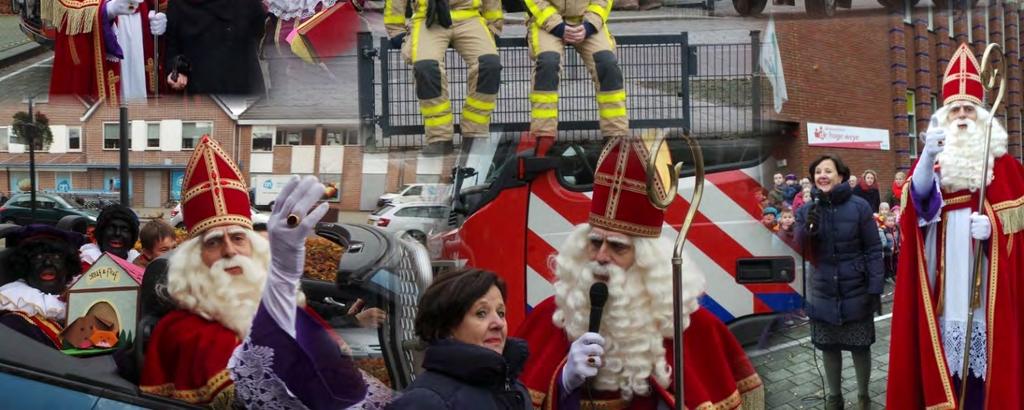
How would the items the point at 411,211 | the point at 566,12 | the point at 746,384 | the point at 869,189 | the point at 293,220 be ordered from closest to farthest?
1. the point at 293,220
2. the point at 566,12
3. the point at 411,211
4. the point at 746,384
5. the point at 869,189

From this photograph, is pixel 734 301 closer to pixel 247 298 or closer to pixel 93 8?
pixel 247 298

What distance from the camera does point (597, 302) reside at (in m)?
2.26

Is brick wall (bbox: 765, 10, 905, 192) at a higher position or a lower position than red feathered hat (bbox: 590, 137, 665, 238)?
higher

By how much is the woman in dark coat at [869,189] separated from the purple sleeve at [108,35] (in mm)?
1964

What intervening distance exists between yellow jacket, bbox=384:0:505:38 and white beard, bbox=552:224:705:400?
0.56 m

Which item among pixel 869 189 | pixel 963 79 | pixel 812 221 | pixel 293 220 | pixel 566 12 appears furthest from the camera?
pixel 869 189

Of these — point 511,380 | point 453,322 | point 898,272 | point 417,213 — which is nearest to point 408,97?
point 417,213

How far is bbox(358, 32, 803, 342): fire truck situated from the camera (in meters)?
2.09

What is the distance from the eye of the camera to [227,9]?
203 centimetres

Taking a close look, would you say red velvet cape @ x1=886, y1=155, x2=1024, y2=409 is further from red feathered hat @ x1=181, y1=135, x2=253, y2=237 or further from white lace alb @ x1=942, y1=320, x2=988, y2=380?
red feathered hat @ x1=181, y1=135, x2=253, y2=237

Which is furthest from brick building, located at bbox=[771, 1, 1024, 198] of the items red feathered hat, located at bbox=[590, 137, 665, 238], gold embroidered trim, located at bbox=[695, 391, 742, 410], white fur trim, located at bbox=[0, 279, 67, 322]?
white fur trim, located at bbox=[0, 279, 67, 322]

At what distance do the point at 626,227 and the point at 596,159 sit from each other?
17 cm

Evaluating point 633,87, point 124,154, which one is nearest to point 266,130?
point 124,154

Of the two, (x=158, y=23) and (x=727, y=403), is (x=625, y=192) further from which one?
(x=158, y=23)
